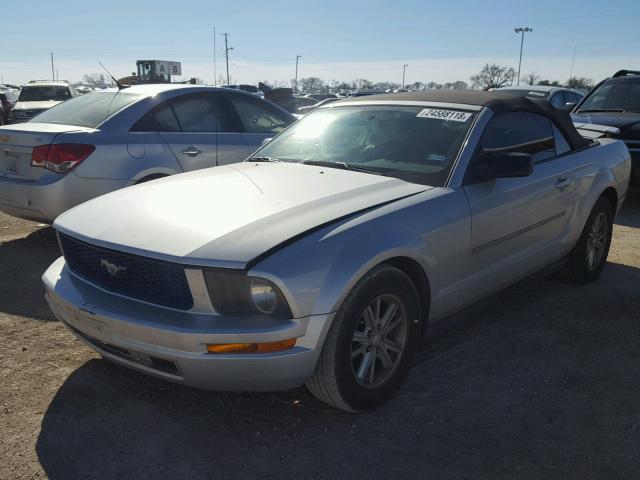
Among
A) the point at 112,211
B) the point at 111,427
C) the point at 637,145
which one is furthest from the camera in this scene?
the point at 637,145

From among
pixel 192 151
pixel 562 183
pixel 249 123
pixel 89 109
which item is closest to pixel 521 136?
pixel 562 183

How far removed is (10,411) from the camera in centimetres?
301

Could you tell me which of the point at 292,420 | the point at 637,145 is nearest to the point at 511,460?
the point at 292,420

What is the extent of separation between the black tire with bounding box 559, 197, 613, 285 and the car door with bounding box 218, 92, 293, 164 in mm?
3286

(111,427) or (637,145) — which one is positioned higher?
(637,145)

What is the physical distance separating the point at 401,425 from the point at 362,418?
0.19m

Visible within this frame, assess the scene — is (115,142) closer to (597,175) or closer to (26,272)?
(26,272)

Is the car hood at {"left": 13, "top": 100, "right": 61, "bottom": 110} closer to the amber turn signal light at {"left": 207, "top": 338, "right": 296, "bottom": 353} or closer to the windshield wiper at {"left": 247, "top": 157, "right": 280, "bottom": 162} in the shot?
the windshield wiper at {"left": 247, "top": 157, "right": 280, "bottom": 162}

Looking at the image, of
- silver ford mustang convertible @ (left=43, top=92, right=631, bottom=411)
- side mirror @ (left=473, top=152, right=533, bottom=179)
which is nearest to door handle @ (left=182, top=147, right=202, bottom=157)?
silver ford mustang convertible @ (left=43, top=92, right=631, bottom=411)

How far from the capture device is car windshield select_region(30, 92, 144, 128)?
5734mm

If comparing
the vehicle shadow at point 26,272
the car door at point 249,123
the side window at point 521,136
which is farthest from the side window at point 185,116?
the side window at point 521,136

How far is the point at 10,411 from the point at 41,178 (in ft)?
9.44

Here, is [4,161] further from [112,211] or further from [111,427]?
[111,427]

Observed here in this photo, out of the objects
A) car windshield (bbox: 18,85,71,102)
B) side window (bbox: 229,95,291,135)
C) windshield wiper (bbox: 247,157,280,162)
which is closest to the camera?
windshield wiper (bbox: 247,157,280,162)
